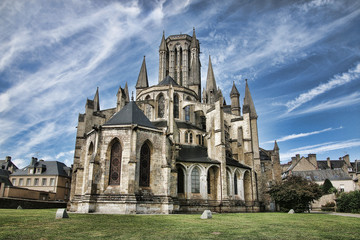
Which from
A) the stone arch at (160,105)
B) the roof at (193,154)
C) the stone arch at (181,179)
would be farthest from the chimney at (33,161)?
the stone arch at (181,179)

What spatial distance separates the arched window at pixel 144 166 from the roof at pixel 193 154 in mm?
5456

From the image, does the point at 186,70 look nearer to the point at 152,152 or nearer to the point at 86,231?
the point at 152,152

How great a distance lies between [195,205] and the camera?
2462 centimetres

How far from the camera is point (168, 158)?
22.1 meters

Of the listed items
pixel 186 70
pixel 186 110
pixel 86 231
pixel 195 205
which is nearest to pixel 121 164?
pixel 195 205

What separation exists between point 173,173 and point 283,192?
10720mm

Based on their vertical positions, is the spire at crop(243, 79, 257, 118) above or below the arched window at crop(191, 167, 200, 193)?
above

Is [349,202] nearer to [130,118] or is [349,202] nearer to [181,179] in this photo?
[181,179]

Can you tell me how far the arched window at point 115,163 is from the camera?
19469mm

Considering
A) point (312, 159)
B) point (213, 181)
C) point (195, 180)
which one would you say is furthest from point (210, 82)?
point (312, 159)

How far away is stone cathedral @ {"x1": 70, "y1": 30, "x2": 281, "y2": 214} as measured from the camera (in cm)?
1923

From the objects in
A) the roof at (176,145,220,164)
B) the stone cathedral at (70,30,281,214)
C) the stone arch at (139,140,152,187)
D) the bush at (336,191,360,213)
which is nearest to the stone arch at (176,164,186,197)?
the stone cathedral at (70,30,281,214)

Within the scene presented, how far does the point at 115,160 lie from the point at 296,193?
640 inches

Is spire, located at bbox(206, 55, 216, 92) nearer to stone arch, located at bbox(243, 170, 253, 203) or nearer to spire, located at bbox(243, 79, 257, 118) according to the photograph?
spire, located at bbox(243, 79, 257, 118)
